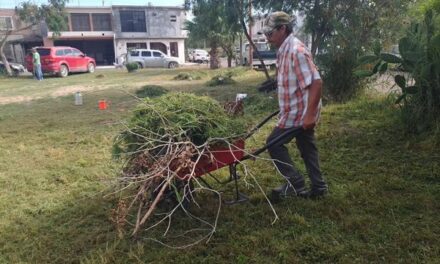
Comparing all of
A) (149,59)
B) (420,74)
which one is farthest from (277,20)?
(149,59)

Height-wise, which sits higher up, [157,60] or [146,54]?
[146,54]

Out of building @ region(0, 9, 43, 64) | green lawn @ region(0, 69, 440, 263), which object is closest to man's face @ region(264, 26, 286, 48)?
green lawn @ region(0, 69, 440, 263)

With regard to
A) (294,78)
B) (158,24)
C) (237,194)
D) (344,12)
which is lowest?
(237,194)

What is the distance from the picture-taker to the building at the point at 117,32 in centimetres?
3616

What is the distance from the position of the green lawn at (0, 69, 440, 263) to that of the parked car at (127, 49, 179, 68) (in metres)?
22.0

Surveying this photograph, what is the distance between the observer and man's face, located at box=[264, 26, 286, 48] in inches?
124

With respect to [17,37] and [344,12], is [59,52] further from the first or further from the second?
[17,37]

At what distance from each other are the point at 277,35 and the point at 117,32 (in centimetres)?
3597

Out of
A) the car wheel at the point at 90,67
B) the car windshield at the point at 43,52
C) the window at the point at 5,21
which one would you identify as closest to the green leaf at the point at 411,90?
the car windshield at the point at 43,52

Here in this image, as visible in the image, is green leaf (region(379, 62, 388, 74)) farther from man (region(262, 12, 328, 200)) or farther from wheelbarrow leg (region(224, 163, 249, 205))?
wheelbarrow leg (region(224, 163, 249, 205))

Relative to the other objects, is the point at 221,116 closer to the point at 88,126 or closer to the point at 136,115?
the point at 136,115

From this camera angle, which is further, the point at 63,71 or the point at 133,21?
the point at 133,21

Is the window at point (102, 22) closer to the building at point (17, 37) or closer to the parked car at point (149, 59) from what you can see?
the building at point (17, 37)

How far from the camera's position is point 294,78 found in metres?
3.14
